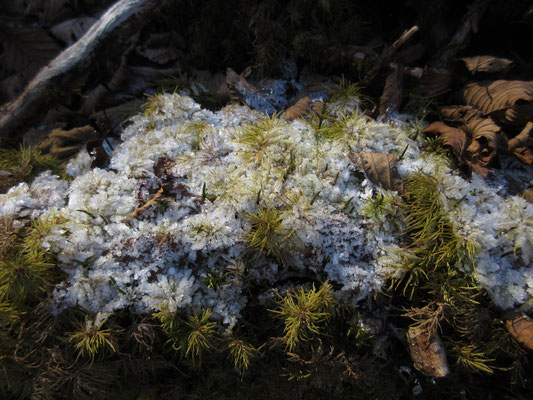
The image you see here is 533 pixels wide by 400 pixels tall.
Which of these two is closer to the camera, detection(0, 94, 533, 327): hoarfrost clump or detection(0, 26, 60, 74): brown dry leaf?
detection(0, 94, 533, 327): hoarfrost clump

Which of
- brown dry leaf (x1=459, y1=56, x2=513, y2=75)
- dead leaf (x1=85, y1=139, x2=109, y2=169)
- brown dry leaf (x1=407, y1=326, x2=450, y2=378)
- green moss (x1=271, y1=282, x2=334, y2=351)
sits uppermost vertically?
brown dry leaf (x1=459, y1=56, x2=513, y2=75)

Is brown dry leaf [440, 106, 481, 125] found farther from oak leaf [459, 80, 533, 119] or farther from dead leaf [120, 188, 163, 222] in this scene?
dead leaf [120, 188, 163, 222]

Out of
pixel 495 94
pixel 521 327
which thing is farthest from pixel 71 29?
pixel 521 327

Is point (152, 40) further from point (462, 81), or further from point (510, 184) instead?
point (510, 184)

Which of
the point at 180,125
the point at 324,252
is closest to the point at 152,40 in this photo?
the point at 180,125

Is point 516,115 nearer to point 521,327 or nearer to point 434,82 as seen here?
point 434,82

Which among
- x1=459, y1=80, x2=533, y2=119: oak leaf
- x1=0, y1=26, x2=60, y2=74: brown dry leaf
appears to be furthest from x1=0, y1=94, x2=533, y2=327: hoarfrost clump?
x1=0, y1=26, x2=60, y2=74: brown dry leaf
